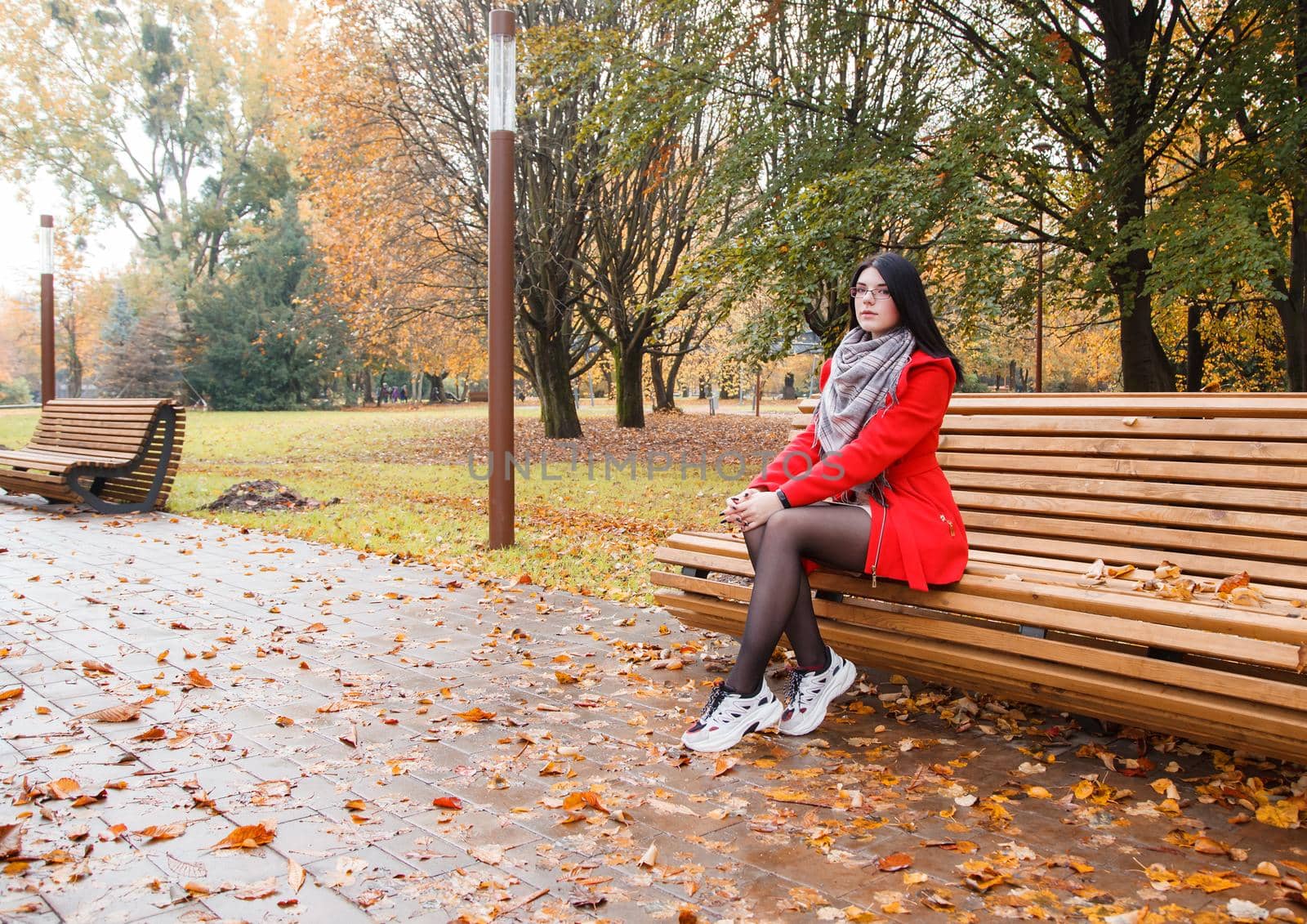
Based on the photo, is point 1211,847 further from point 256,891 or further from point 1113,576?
point 256,891

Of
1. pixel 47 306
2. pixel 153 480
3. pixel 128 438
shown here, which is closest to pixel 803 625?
pixel 153 480

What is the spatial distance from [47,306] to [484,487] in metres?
7.00

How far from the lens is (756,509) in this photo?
11.8ft

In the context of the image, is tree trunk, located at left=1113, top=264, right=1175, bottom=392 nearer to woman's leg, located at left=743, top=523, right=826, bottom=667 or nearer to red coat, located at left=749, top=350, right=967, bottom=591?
red coat, located at left=749, top=350, right=967, bottom=591

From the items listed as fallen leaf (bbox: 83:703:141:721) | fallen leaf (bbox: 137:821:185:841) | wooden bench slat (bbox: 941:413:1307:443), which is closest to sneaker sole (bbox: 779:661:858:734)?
wooden bench slat (bbox: 941:413:1307:443)

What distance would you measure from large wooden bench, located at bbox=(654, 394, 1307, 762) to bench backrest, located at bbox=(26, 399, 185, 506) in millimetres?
7584

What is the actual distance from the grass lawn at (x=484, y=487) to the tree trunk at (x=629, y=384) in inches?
33.2

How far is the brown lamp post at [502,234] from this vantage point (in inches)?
280

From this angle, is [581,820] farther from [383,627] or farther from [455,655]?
[383,627]

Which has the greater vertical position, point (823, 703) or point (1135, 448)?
point (1135, 448)

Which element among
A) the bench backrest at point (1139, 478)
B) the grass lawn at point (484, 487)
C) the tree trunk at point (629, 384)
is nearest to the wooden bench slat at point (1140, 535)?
the bench backrest at point (1139, 478)

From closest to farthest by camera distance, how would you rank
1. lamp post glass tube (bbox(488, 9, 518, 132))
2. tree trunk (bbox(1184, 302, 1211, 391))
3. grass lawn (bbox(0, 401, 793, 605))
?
lamp post glass tube (bbox(488, 9, 518, 132)) → grass lawn (bbox(0, 401, 793, 605)) → tree trunk (bbox(1184, 302, 1211, 391))

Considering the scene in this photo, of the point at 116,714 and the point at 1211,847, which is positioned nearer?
the point at 1211,847

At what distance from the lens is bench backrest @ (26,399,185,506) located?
9875 millimetres
